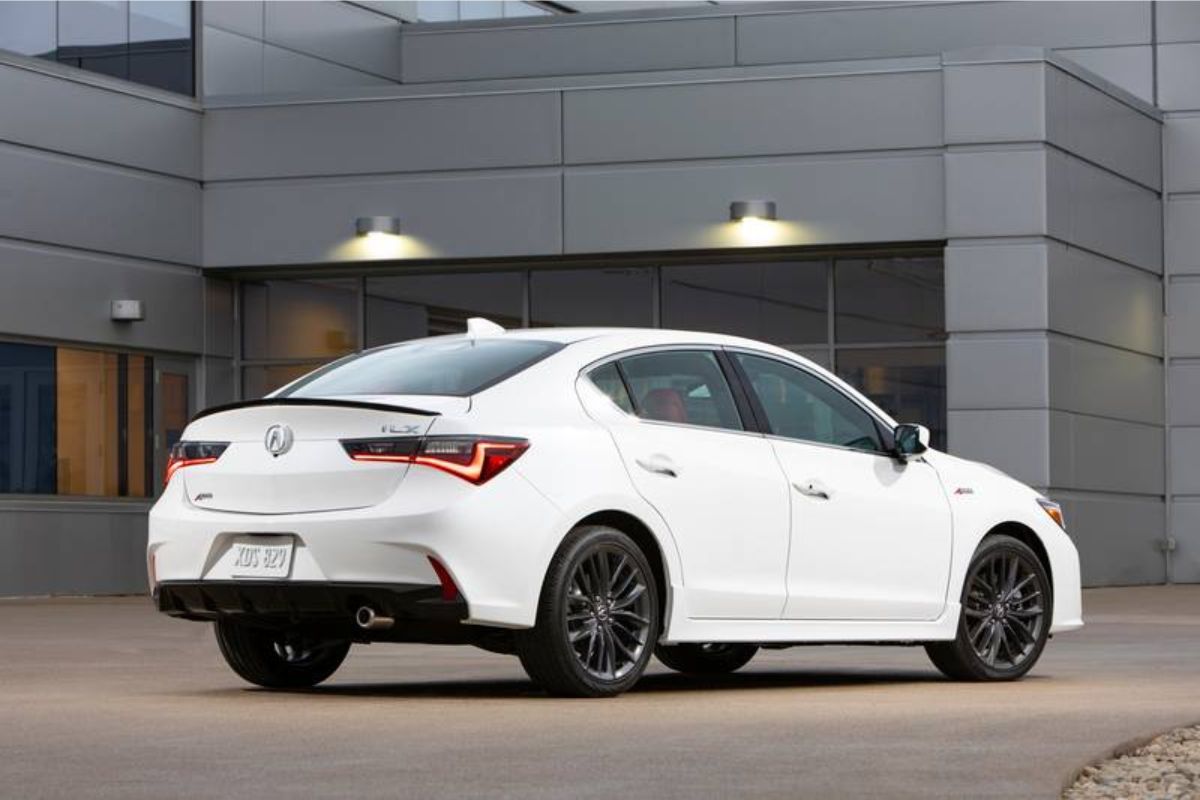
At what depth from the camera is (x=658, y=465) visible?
10438mm

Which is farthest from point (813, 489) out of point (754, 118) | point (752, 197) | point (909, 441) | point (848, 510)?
point (754, 118)

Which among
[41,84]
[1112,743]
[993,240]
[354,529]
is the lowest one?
[1112,743]

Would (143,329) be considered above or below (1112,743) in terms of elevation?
above

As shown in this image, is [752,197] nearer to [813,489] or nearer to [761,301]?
[761,301]

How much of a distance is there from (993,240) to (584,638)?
16689 mm

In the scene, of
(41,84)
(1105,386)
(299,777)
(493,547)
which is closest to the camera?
(299,777)

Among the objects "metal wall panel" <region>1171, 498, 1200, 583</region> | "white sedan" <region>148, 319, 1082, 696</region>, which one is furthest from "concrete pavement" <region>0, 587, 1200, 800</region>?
"metal wall panel" <region>1171, 498, 1200, 583</region>

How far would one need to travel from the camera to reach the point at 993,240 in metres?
26.0

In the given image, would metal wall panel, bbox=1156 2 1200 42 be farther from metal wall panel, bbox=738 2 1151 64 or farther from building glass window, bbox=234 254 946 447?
building glass window, bbox=234 254 946 447

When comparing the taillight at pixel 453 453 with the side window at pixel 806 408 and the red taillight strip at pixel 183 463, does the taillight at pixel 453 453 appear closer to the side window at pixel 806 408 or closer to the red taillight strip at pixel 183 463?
the red taillight strip at pixel 183 463

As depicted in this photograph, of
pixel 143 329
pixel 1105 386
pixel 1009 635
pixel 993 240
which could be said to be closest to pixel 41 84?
pixel 143 329

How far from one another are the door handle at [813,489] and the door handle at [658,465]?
2.63ft

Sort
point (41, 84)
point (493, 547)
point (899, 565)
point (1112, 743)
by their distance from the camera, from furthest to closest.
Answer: point (41, 84) → point (899, 565) → point (493, 547) → point (1112, 743)

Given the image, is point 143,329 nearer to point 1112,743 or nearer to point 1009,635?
point 1009,635
